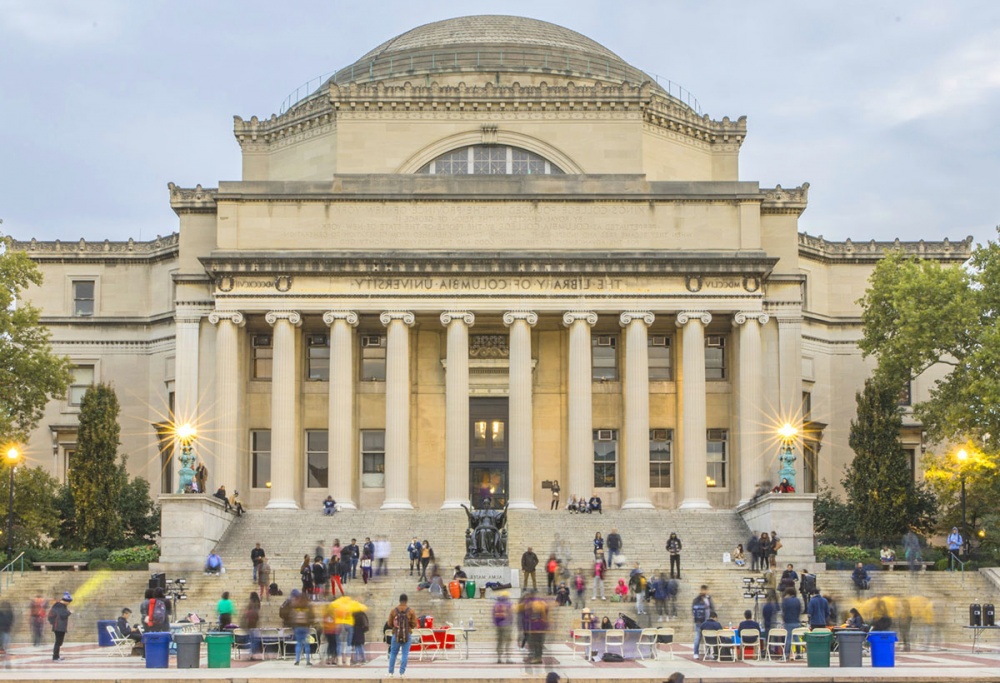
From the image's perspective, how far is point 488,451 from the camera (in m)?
65.4

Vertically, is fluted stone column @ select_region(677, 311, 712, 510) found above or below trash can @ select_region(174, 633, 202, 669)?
above

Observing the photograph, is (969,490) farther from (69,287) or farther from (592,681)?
(69,287)

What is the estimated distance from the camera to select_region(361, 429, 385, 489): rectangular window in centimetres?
6512

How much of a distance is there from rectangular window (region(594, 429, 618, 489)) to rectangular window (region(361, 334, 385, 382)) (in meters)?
9.31

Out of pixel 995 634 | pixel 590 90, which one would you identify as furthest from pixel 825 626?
pixel 590 90

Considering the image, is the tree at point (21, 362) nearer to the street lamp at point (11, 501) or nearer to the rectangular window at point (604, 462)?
the street lamp at point (11, 501)

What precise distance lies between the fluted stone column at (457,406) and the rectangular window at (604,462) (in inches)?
243

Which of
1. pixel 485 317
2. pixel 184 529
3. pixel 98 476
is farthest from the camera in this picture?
pixel 485 317

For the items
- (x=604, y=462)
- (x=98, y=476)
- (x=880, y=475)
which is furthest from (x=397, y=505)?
(x=880, y=475)

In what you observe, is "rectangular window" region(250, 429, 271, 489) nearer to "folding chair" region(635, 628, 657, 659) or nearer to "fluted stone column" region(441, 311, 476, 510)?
"fluted stone column" region(441, 311, 476, 510)

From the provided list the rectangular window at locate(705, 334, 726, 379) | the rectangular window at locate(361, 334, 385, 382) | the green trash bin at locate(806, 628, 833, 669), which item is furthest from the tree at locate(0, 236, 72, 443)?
the green trash bin at locate(806, 628, 833, 669)

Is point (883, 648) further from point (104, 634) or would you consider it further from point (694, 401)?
point (694, 401)

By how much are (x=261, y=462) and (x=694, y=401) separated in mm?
18057

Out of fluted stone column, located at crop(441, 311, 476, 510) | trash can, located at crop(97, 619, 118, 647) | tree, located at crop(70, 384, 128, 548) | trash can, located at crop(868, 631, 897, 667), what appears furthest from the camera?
fluted stone column, located at crop(441, 311, 476, 510)
